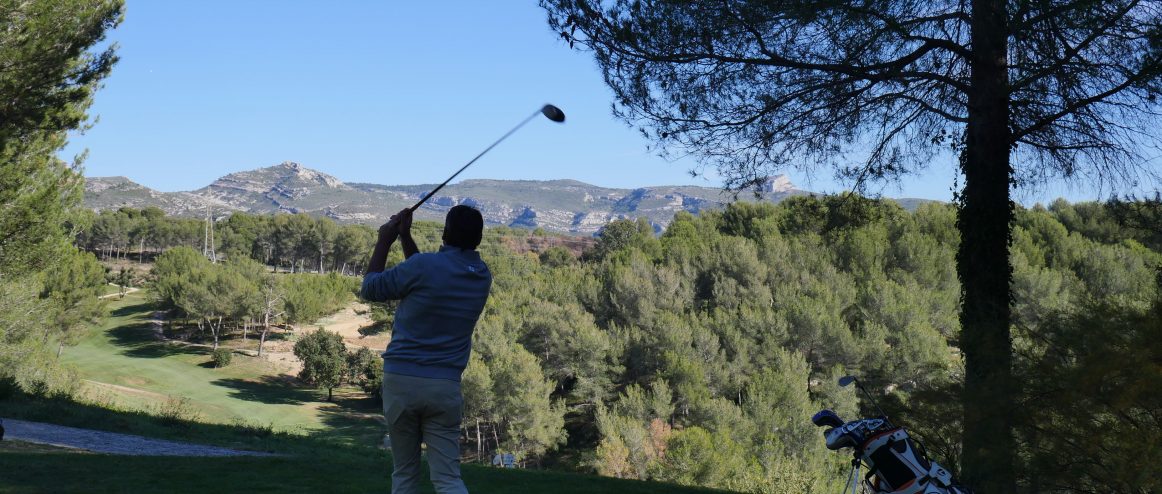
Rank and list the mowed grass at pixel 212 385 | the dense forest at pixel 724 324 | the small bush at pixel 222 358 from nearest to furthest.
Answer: the dense forest at pixel 724 324
the mowed grass at pixel 212 385
the small bush at pixel 222 358

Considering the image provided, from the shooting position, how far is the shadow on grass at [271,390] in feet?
178

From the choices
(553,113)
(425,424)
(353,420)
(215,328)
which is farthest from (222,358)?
(425,424)

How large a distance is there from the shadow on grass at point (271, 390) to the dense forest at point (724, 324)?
1198 cm

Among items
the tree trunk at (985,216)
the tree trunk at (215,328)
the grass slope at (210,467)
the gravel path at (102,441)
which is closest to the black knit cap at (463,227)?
the grass slope at (210,467)

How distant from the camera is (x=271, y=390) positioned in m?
57.5

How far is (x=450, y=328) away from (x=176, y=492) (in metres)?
4.49

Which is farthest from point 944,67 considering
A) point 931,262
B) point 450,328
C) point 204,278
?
point 204,278

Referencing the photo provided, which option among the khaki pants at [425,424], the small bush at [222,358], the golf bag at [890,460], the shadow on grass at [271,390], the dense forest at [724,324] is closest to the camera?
the khaki pants at [425,424]

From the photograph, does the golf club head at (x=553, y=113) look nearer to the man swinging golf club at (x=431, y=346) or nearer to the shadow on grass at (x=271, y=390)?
the man swinging golf club at (x=431, y=346)

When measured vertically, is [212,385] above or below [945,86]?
below

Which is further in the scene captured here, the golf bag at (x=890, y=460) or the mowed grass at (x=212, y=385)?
the mowed grass at (x=212, y=385)

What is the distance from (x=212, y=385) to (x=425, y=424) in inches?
2254

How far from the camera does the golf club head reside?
18.7ft

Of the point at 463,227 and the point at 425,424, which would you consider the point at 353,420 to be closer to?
the point at 425,424
